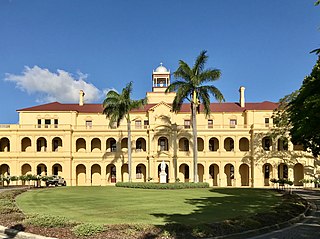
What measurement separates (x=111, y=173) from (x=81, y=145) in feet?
20.5

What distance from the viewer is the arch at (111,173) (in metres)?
52.3

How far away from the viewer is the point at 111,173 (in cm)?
5266

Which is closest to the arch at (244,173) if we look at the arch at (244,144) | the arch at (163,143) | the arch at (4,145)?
the arch at (244,144)

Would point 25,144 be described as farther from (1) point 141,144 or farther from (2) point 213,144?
(2) point 213,144

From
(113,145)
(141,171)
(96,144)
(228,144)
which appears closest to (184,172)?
(141,171)

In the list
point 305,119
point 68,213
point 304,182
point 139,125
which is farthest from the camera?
point 139,125

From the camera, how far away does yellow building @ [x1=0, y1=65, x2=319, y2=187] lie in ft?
162

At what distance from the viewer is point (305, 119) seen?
A: 1831 cm

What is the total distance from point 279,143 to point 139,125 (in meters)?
20.7

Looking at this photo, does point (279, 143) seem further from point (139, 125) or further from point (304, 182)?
point (139, 125)

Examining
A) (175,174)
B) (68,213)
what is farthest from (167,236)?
(175,174)

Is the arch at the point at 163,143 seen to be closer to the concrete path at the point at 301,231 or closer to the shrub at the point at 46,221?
the concrete path at the point at 301,231

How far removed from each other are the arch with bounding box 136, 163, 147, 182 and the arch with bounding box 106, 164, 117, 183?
137 inches

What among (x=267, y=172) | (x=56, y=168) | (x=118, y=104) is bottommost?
(x=267, y=172)
